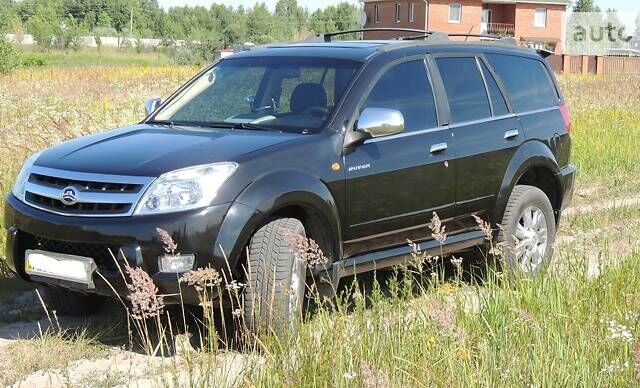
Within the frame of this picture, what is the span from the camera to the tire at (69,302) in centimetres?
578

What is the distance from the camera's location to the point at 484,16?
7200 centimetres

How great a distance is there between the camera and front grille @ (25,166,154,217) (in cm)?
480

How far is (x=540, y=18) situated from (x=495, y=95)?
224 feet

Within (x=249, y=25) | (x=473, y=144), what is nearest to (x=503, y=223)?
(x=473, y=144)

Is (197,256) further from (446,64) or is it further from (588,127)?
(588,127)

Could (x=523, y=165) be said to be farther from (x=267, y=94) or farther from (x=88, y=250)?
(x=88, y=250)

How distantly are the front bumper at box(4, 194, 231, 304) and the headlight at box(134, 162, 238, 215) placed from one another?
0.06 meters

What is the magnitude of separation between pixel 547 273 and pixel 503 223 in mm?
1659

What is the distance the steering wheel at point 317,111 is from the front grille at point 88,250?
5.36ft

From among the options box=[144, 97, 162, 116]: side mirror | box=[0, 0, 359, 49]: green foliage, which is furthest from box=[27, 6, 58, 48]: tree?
box=[144, 97, 162, 116]: side mirror

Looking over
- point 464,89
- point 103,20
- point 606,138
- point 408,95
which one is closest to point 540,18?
point 606,138

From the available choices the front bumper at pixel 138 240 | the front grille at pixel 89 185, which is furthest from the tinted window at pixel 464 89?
the front grille at pixel 89 185

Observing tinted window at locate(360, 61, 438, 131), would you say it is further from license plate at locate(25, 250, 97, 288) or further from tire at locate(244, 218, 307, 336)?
license plate at locate(25, 250, 97, 288)

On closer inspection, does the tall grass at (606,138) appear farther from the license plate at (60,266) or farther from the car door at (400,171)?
the license plate at (60,266)
